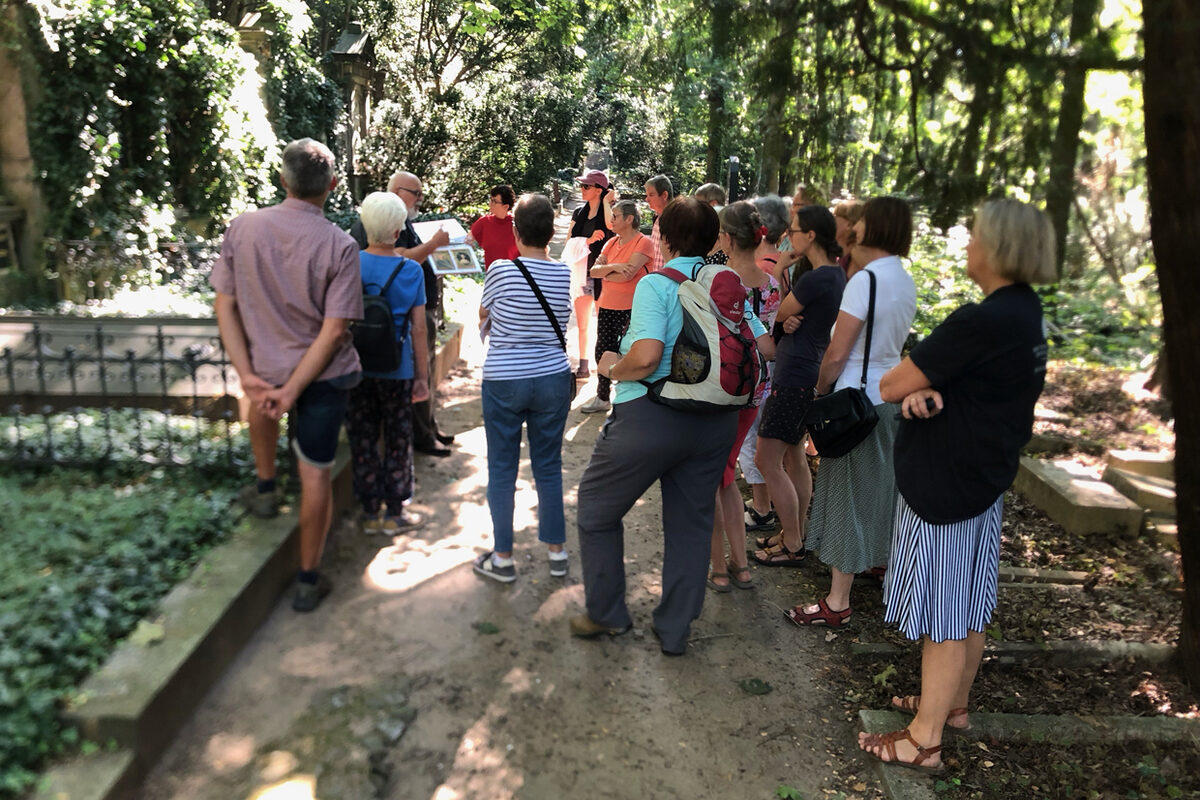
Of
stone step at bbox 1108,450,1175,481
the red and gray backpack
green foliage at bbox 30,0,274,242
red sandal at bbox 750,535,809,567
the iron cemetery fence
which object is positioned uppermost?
green foliage at bbox 30,0,274,242

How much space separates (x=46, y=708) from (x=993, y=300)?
3196 mm

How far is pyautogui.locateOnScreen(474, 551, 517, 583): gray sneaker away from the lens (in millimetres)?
4484

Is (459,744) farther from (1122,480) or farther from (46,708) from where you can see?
(1122,480)

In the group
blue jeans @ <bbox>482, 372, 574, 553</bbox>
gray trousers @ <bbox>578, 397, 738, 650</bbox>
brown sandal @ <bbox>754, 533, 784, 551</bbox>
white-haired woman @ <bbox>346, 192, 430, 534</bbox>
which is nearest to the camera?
gray trousers @ <bbox>578, 397, 738, 650</bbox>

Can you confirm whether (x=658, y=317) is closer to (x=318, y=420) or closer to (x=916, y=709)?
(x=318, y=420)

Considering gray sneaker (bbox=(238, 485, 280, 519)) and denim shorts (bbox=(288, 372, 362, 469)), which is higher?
denim shorts (bbox=(288, 372, 362, 469))

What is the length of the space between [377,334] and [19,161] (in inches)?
289

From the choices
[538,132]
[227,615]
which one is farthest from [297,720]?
[538,132]

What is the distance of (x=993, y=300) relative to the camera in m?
2.86

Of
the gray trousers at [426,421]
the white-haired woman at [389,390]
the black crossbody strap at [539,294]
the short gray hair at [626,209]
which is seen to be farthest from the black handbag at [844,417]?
the gray trousers at [426,421]

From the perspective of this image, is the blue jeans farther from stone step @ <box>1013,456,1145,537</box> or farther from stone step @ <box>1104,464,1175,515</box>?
stone step @ <box>1104,464,1175,515</box>

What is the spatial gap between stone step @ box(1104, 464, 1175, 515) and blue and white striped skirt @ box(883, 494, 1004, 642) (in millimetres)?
3026

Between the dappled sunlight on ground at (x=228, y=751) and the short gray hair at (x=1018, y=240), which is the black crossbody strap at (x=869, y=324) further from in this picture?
the dappled sunlight on ground at (x=228, y=751)

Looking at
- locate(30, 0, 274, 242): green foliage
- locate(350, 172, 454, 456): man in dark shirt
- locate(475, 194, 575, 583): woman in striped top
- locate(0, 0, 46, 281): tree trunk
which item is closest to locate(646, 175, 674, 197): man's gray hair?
locate(350, 172, 454, 456): man in dark shirt
